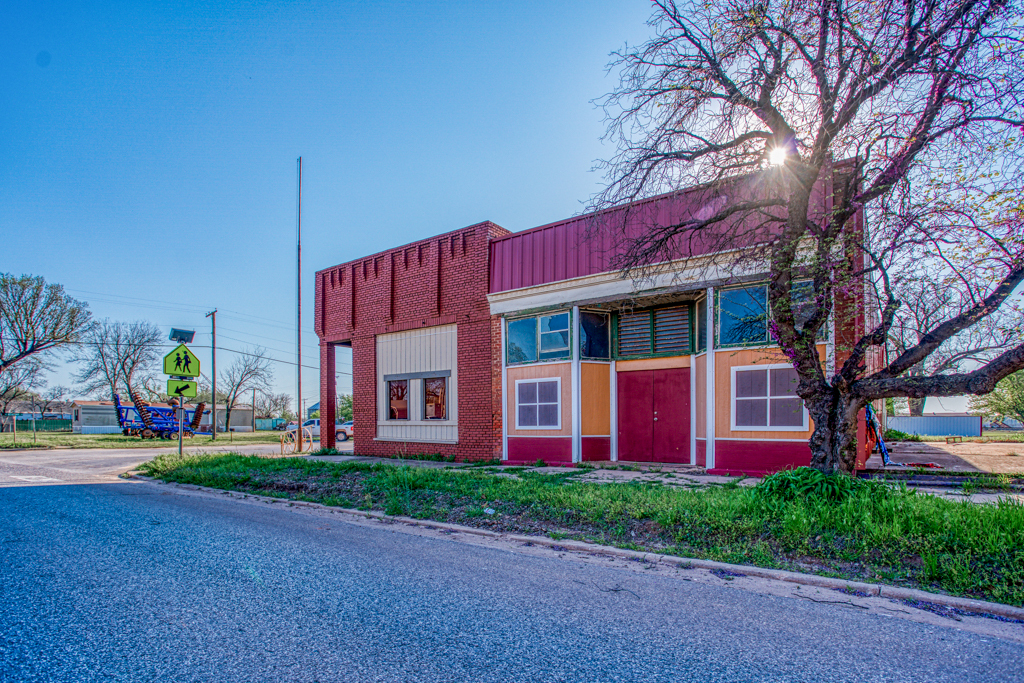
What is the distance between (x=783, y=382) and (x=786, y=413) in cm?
57

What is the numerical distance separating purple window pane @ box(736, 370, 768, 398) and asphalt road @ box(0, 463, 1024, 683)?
20.1 ft

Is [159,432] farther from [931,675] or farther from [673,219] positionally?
[931,675]

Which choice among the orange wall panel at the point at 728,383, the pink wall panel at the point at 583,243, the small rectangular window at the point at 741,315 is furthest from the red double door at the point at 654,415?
the pink wall panel at the point at 583,243

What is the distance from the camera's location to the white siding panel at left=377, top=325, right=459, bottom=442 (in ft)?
49.4

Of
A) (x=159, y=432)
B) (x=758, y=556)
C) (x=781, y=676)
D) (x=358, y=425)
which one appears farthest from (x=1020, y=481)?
(x=159, y=432)

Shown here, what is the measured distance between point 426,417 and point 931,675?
44.4 feet

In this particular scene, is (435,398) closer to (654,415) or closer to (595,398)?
(595,398)

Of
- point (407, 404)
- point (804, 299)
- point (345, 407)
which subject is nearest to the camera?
point (804, 299)

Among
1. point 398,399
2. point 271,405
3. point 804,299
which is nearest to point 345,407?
point 271,405

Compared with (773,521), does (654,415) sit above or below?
above

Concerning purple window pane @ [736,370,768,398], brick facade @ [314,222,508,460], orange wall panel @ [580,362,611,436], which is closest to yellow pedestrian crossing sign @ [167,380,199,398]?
brick facade @ [314,222,508,460]

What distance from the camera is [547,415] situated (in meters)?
13.0

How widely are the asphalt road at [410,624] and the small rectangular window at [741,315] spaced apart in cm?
648

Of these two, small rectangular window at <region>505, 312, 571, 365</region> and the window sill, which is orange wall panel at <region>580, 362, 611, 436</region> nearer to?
small rectangular window at <region>505, 312, 571, 365</region>
